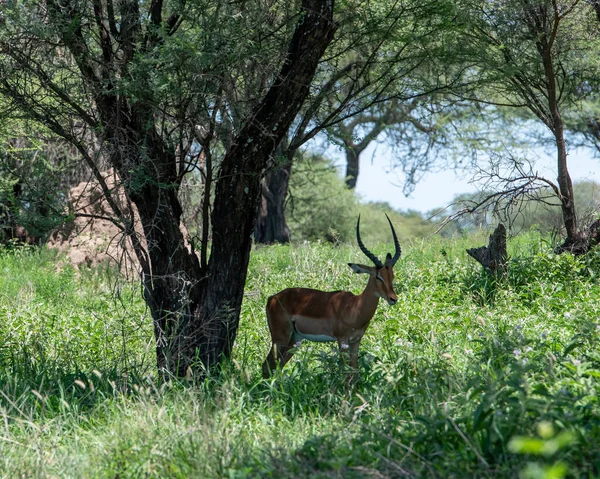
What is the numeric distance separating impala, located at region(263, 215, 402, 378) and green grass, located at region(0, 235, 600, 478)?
1.07 feet

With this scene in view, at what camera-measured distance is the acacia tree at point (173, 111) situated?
261 inches

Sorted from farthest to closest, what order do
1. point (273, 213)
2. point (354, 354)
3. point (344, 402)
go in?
1. point (273, 213)
2. point (354, 354)
3. point (344, 402)

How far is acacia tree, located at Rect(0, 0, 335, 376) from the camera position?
662 centimetres

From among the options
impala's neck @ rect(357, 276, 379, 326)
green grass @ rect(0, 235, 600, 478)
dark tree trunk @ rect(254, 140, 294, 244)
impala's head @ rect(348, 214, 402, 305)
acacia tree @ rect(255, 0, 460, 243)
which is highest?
acacia tree @ rect(255, 0, 460, 243)

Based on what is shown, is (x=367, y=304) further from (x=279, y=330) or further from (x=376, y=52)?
(x=376, y=52)

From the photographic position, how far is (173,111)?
23.8 feet

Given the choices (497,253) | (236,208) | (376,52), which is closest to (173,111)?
(236,208)

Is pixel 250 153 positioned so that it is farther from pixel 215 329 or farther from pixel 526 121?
pixel 526 121

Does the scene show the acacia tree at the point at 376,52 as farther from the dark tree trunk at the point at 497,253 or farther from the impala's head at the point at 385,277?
the dark tree trunk at the point at 497,253

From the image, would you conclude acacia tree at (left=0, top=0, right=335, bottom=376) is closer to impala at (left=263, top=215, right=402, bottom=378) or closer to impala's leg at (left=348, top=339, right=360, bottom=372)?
impala at (left=263, top=215, right=402, bottom=378)

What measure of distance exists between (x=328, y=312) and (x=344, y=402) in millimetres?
2208

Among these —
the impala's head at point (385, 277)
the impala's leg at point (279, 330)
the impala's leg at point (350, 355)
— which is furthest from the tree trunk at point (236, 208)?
the impala's head at point (385, 277)

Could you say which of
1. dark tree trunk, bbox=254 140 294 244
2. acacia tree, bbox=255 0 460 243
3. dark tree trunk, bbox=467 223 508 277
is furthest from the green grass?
dark tree trunk, bbox=254 140 294 244

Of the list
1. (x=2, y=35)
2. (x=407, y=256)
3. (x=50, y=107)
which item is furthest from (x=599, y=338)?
(x=407, y=256)
